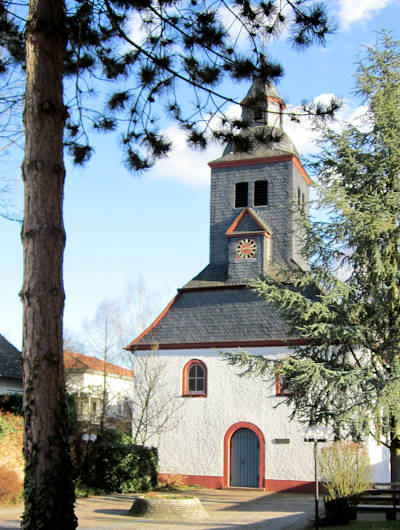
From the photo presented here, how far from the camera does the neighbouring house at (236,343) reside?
80.0ft

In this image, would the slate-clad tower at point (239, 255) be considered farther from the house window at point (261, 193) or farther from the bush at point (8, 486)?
the bush at point (8, 486)

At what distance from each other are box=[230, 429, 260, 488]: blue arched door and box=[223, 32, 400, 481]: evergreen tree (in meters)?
Result: 7.38

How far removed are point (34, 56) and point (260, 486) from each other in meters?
20.6

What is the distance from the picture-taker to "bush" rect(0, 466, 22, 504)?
1789 centimetres

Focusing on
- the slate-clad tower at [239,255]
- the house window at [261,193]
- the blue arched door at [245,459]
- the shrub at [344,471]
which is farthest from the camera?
the house window at [261,193]

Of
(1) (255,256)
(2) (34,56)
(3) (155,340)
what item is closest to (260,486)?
(3) (155,340)

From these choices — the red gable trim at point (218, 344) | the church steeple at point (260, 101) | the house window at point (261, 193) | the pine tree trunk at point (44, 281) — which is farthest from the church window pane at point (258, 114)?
the house window at point (261, 193)

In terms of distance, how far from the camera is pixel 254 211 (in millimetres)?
27594

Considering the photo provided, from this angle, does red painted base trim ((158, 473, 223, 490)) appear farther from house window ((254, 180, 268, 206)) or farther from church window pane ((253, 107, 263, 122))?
church window pane ((253, 107, 263, 122))

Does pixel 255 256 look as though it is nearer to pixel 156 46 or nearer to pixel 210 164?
pixel 210 164

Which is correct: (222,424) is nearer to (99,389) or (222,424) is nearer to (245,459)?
(245,459)

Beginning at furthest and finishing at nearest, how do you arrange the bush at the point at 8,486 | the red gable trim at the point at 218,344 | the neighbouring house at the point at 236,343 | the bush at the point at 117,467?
1. the red gable trim at the point at 218,344
2. the neighbouring house at the point at 236,343
3. the bush at the point at 117,467
4. the bush at the point at 8,486

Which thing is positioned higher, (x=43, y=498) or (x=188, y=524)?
(x=43, y=498)

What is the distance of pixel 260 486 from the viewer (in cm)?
2419
